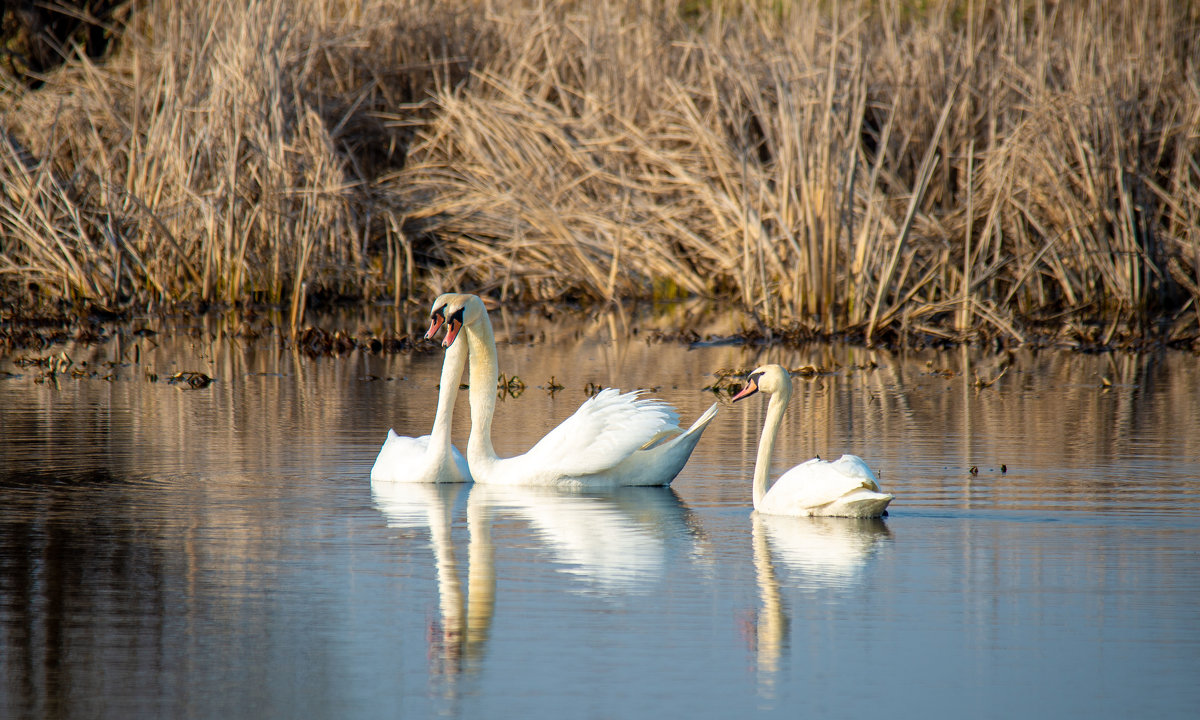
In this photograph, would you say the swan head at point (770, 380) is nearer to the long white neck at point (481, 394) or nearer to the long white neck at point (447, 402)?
the long white neck at point (481, 394)

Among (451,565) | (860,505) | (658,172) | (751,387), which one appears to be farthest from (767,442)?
(658,172)

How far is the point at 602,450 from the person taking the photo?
24.6 ft

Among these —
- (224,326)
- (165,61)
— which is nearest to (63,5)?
(165,61)

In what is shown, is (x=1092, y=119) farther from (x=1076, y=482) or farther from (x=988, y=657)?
(x=988, y=657)

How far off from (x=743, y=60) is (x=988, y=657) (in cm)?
1258

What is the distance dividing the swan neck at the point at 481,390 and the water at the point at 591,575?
0.64 feet

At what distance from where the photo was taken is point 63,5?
2253 cm

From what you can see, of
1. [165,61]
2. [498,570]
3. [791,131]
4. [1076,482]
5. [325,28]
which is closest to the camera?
[498,570]

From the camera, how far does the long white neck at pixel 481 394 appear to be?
25.5 feet

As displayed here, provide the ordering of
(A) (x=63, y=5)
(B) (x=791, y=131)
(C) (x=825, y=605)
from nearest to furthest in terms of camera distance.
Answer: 1. (C) (x=825, y=605)
2. (B) (x=791, y=131)
3. (A) (x=63, y=5)

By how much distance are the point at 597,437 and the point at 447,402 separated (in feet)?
2.74

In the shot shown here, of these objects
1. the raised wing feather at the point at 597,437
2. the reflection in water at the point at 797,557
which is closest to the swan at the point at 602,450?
the raised wing feather at the point at 597,437

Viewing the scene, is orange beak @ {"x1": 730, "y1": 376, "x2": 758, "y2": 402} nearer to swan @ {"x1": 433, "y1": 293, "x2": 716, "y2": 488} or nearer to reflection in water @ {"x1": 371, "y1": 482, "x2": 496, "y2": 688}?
swan @ {"x1": 433, "y1": 293, "x2": 716, "y2": 488}

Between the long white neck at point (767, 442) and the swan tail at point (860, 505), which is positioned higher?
the long white neck at point (767, 442)
